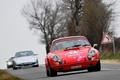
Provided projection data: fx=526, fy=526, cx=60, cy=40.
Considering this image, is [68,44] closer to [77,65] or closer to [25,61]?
[77,65]

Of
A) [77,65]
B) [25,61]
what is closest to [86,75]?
[77,65]

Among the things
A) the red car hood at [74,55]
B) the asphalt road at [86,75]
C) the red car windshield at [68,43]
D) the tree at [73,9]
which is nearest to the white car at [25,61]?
the asphalt road at [86,75]

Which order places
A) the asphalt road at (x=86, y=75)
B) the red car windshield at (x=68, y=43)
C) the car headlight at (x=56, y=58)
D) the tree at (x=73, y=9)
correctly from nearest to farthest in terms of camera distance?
1. the asphalt road at (x=86, y=75)
2. the car headlight at (x=56, y=58)
3. the red car windshield at (x=68, y=43)
4. the tree at (x=73, y=9)

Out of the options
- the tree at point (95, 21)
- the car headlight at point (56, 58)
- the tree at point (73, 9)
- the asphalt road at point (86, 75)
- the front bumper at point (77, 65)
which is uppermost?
the tree at point (73, 9)

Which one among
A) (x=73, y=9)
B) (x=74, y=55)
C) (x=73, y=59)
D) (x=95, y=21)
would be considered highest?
(x=73, y=9)

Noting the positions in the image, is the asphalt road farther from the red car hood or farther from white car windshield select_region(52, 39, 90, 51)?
white car windshield select_region(52, 39, 90, 51)

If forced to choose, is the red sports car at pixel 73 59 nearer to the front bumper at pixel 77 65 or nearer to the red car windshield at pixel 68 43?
the front bumper at pixel 77 65

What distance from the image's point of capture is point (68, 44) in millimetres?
20297

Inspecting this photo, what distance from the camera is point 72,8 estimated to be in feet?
250

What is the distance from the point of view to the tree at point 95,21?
197 feet

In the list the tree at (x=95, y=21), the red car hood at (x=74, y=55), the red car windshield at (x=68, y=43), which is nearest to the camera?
the red car hood at (x=74, y=55)

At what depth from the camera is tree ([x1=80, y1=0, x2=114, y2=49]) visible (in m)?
60.0

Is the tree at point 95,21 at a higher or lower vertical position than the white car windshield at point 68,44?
higher

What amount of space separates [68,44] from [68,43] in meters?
0.09
